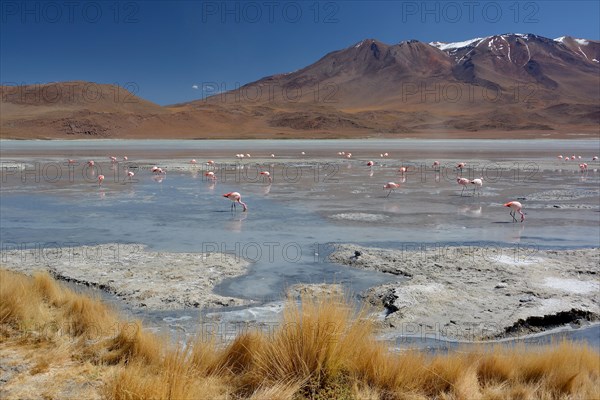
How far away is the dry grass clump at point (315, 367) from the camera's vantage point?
3.85 m

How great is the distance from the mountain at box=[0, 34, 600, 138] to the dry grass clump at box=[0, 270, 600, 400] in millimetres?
73445

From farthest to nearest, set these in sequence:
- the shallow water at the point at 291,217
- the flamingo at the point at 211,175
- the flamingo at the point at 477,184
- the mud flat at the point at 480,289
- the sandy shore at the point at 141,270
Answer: the flamingo at the point at 211,175
the flamingo at the point at 477,184
the shallow water at the point at 291,217
the sandy shore at the point at 141,270
the mud flat at the point at 480,289

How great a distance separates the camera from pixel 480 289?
6.57m

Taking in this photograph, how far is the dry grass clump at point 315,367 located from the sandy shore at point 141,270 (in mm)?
1749

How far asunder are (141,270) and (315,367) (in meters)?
3.98

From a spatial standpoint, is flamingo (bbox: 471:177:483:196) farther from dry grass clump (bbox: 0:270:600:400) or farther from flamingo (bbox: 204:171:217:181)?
Answer: dry grass clump (bbox: 0:270:600:400)

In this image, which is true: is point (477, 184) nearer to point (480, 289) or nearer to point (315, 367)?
point (480, 289)

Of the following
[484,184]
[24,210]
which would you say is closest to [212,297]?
[24,210]

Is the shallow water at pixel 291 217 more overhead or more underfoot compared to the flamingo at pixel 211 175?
more underfoot

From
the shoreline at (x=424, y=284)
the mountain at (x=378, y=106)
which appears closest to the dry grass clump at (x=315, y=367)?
the shoreline at (x=424, y=284)

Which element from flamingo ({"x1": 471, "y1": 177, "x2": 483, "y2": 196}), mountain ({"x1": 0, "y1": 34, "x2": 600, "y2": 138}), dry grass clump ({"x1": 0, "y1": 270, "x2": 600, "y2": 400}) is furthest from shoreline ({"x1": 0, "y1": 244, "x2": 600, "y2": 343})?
mountain ({"x1": 0, "y1": 34, "x2": 600, "y2": 138})

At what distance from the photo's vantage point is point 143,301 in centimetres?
615

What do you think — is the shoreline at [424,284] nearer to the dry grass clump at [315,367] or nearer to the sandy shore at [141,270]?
the sandy shore at [141,270]

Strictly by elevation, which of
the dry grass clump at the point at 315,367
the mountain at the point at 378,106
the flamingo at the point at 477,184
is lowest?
the dry grass clump at the point at 315,367
